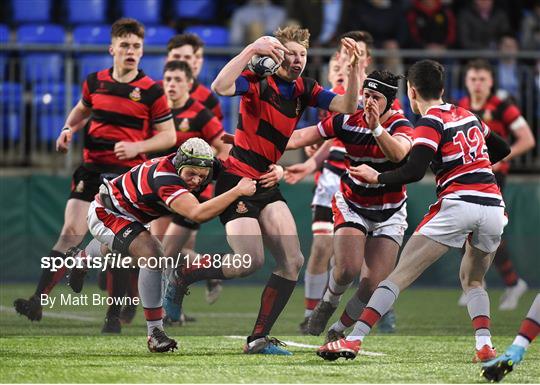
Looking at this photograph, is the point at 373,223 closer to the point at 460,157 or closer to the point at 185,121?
the point at 460,157

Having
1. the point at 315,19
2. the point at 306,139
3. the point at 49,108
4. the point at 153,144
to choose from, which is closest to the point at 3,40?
the point at 49,108

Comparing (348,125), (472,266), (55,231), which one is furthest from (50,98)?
(472,266)

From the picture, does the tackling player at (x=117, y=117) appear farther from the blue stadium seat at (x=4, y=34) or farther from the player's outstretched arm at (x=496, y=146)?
the blue stadium seat at (x=4, y=34)

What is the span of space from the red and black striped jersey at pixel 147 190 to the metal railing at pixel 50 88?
21.4ft

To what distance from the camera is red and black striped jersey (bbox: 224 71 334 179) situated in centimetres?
920

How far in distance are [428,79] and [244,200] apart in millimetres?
1539

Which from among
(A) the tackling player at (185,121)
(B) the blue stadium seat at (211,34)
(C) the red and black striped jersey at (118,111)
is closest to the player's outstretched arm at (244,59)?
(C) the red and black striped jersey at (118,111)

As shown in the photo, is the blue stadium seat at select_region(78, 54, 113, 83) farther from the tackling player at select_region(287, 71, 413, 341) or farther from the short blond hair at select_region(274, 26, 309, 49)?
the short blond hair at select_region(274, 26, 309, 49)

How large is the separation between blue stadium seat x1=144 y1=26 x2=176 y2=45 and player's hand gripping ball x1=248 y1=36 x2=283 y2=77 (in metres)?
7.86

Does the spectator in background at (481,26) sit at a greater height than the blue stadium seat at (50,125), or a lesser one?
greater

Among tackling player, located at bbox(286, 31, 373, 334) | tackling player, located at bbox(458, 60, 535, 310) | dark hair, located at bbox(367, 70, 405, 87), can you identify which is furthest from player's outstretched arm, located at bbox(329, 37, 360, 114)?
tackling player, located at bbox(458, 60, 535, 310)

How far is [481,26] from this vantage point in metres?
17.2

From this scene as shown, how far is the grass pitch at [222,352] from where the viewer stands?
772cm

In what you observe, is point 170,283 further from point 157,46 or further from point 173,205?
point 157,46
